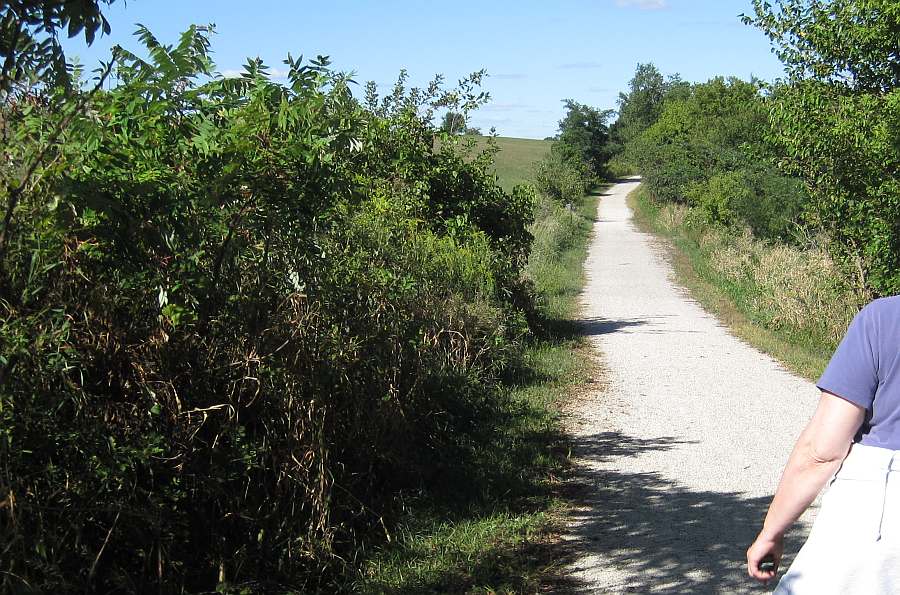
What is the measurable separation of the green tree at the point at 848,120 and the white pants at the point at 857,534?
9.13 m

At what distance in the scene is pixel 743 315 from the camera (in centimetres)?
1569

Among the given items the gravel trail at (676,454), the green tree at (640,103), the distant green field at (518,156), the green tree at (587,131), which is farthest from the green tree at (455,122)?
the green tree at (640,103)

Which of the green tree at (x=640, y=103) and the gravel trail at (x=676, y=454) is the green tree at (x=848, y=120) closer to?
the gravel trail at (x=676, y=454)

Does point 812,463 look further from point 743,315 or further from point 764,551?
point 743,315

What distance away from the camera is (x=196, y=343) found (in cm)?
461

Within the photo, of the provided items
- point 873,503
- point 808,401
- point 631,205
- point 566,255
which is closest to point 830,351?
point 808,401

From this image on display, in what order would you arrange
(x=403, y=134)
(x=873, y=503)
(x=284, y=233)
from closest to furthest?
1. (x=873, y=503)
2. (x=284, y=233)
3. (x=403, y=134)

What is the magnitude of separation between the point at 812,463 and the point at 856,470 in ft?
0.40

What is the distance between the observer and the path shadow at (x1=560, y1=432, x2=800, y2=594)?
4.76 metres

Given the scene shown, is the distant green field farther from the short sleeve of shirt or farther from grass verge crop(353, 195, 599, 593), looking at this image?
the short sleeve of shirt

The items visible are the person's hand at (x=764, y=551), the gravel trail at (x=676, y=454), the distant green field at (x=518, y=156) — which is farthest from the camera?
the distant green field at (x=518, y=156)

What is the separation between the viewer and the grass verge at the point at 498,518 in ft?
15.9

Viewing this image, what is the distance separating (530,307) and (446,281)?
400 centimetres

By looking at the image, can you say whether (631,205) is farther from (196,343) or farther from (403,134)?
(196,343)
